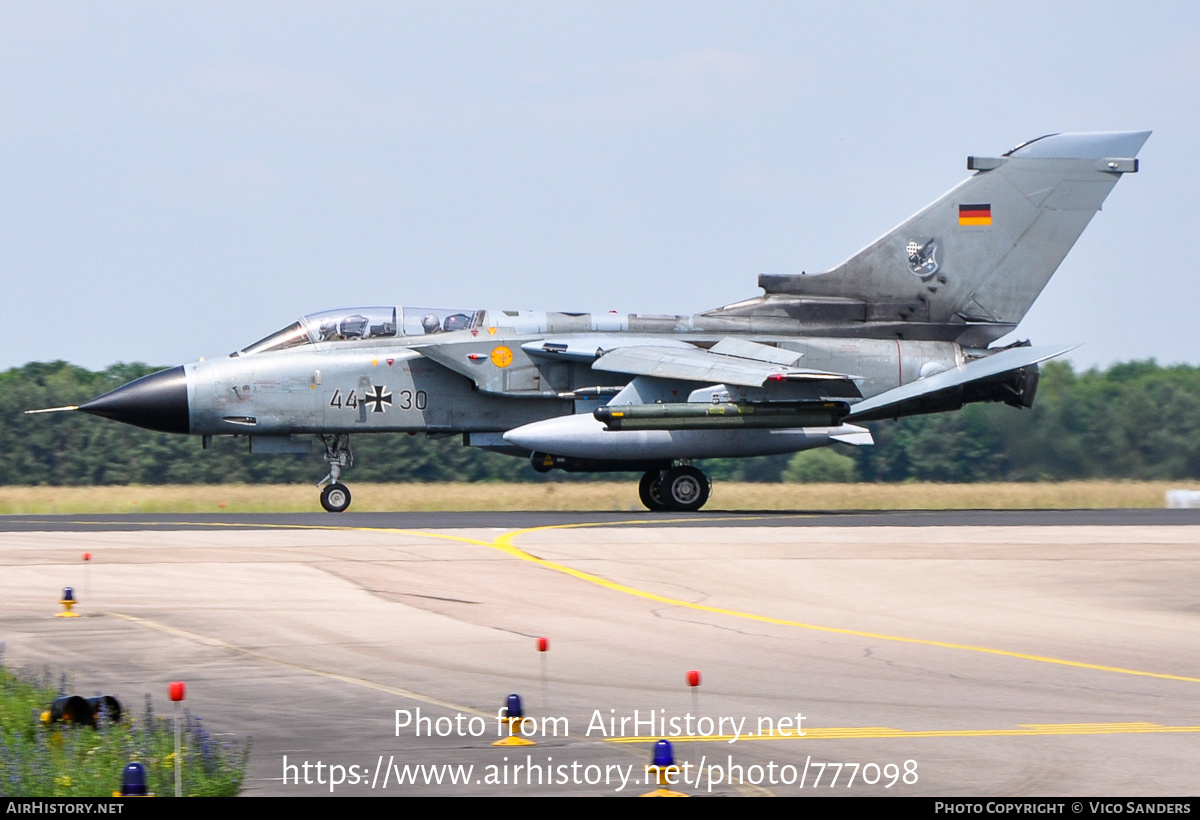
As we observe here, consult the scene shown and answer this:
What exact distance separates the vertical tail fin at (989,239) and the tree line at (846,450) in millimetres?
4161

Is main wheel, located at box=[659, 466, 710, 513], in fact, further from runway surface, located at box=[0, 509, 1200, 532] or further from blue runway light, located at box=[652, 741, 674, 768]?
blue runway light, located at box=[652, 741, 674, 768]

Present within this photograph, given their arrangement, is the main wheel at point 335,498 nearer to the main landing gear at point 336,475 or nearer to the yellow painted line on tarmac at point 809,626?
the main landing gear at point 336,475

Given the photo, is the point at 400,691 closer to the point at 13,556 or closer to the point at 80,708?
the point at 80,708

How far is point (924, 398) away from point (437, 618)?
13.4 metres

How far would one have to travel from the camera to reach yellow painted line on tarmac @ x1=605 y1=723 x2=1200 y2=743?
263 inches

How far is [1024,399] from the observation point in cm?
2258

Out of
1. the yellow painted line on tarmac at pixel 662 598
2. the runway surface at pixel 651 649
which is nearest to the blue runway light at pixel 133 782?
the runway surface at pixel 651 649

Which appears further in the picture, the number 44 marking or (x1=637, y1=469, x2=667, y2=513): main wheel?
(x1=637, y1=469, x2=667, y2=513): main wheel

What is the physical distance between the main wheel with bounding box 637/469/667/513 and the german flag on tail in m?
6.81

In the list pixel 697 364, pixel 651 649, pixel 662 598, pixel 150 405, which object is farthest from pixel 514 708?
pixel 150 405

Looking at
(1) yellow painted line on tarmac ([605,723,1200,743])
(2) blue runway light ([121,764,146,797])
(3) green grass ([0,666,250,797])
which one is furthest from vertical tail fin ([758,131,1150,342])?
(2) blue runway light ([121,764,146,797])

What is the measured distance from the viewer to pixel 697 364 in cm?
2044

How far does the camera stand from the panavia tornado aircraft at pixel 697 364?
67.5 ft
